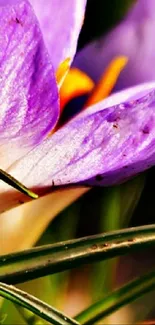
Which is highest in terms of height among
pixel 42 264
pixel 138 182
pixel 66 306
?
pixel 42 264

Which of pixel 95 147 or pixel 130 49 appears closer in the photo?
pixel 95 147

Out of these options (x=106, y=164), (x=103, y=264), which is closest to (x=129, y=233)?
(x=106, y=164)

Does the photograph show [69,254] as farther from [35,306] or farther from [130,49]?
[130,49]

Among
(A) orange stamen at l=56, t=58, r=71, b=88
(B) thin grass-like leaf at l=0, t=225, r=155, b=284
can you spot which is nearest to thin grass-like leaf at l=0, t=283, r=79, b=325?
(B) thin grass-like leaf at l=0, t=225, r=155, b=284

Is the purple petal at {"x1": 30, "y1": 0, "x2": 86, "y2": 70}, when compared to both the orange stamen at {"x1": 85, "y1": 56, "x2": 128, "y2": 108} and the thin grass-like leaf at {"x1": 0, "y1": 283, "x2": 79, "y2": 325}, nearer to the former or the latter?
the orange stamen at {"x1": 85, "y1": 56, "x2": 128, "y2": 108}

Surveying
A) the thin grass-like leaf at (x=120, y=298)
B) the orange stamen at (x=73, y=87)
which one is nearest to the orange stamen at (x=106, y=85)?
the orange stamen at (x=73, y=87)

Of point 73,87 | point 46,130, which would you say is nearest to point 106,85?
point 73,87

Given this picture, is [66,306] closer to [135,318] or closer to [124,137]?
[135,318]
